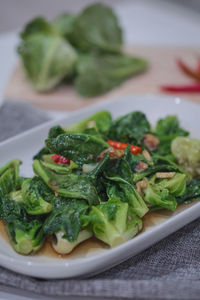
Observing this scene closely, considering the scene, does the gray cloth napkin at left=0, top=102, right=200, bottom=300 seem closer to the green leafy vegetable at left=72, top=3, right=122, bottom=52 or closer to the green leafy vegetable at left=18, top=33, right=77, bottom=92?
the green leafy vegetable at left=18, top=33, right=77, bottom=92

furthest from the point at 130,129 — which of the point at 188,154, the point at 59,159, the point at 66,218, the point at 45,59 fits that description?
the point at 45,59

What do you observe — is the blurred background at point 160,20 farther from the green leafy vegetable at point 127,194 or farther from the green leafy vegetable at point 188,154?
the green leafy vegetable at point 127,194

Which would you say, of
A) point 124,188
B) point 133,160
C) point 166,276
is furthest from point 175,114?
point 166,276

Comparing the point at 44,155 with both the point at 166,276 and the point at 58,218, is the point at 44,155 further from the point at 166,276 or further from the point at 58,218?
the point at 166,276

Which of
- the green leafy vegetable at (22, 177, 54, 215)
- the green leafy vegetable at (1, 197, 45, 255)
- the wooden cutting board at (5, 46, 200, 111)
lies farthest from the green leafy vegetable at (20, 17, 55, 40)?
the green leafy vegetable at (1, 197, 45, 255)

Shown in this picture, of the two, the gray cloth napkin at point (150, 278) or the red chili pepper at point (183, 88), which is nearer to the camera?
the gray cloth napkin at point (150, 278)

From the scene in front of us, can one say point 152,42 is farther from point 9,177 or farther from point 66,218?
point 66,218

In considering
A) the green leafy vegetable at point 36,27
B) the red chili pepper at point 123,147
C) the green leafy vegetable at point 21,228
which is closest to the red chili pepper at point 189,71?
the green leafy vegetable at point 36,27
